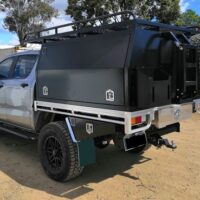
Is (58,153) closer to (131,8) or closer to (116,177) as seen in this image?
(116,177)

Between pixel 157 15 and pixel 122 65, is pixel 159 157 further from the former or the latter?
pixel 157 15

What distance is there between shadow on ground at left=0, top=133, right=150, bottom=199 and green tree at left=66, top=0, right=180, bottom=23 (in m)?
19.8

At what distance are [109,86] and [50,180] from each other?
1806mm

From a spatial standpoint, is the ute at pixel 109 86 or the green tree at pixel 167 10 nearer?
the ute at pixel 109 86

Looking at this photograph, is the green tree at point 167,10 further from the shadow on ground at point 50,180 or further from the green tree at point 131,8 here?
the shadow on ground at point 50,180

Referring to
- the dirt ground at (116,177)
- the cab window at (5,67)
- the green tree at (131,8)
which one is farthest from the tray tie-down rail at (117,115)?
the green tree at (131,8)

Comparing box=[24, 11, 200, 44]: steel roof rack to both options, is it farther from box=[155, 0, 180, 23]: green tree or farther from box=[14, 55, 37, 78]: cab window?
box=[155, 0, 180, 23]: green tree

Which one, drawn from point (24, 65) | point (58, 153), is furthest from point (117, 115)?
point (24, 65)

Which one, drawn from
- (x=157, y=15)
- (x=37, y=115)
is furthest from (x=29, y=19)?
(x=37, y=115)

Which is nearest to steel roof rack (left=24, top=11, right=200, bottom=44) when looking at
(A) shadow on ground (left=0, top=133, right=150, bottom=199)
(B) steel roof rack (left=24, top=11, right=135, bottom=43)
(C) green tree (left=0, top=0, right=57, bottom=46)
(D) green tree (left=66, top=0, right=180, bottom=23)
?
(B) steel roof rack (left=24, top=11, right=135, bottom=43)

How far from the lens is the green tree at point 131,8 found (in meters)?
25.7

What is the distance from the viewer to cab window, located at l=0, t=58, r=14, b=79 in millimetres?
6964

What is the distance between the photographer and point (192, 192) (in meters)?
4.77

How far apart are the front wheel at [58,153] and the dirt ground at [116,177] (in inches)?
6.6
